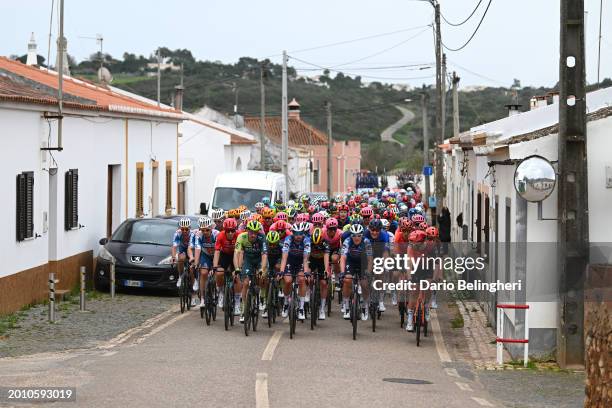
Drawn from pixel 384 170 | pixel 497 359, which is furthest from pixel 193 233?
pixel 384 170

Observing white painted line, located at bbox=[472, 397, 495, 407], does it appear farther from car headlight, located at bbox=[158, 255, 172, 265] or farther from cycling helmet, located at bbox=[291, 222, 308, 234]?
car headlight, located at bbox=[158, 255, 172, 265]

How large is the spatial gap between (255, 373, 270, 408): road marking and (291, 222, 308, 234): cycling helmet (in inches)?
203

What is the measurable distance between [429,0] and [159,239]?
721 inches

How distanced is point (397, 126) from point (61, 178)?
135 m

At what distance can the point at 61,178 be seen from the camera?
23.1 m

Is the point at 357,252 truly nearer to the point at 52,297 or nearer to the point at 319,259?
the point at 319,259

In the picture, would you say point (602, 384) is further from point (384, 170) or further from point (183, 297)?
point (384, 170)

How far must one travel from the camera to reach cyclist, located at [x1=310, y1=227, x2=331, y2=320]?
18594 mm

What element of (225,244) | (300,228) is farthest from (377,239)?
(225,244)

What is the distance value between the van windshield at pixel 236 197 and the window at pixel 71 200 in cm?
838

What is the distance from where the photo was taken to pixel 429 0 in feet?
128

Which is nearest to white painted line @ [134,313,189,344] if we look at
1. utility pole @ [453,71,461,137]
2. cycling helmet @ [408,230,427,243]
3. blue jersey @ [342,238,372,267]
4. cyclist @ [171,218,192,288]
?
cyclist @ [171,218,192,288]

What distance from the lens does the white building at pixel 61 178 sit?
19.6 meters

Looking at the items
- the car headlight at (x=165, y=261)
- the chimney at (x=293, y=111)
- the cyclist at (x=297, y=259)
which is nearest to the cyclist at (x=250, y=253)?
the cyclist at (x=297, y=259)
